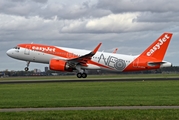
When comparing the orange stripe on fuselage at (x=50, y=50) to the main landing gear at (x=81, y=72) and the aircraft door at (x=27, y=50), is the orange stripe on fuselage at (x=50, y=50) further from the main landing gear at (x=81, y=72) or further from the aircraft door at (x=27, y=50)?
the main landing gear at (x=81, y=72)

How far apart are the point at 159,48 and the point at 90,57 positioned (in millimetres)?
10564

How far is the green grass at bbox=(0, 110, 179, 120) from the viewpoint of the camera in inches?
659

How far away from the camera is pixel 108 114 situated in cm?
1762

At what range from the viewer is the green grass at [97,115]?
16.8m

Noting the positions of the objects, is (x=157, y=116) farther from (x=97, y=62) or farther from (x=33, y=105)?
(x=97, y=62)

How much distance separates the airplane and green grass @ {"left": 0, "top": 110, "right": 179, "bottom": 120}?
38.0 metres

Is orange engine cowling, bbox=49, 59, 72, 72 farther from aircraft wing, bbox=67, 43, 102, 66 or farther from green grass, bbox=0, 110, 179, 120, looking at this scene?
green grass, bbox=0, 110, 179, 120

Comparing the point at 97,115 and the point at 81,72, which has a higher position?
the point at 81,72

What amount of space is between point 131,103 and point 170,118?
597 cm

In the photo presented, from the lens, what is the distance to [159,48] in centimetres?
5906

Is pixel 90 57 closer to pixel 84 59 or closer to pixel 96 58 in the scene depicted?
pixel 84 59

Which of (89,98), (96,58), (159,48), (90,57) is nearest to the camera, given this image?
(89,98)

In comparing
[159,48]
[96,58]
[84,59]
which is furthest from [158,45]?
[84,59]

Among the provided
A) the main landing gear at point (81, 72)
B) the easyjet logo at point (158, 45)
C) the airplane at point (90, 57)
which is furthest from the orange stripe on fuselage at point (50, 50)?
the easyjet logo at point (158, 45)
